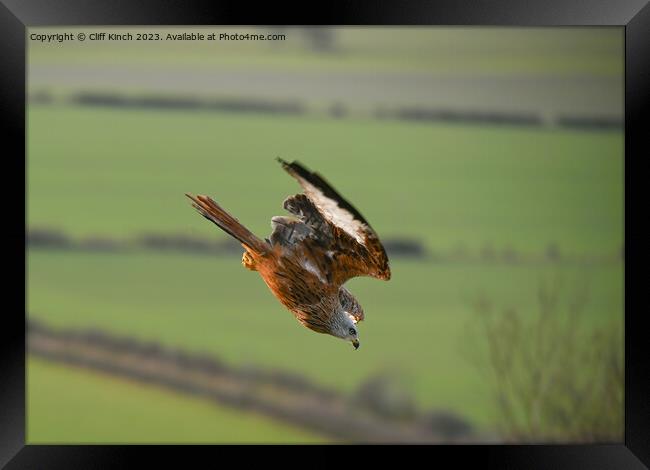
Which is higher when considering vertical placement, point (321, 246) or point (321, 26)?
point (321, 26)

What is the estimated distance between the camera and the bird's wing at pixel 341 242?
287cm

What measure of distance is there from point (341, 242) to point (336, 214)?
281mm

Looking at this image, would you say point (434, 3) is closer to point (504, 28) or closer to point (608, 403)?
point (504, 28)

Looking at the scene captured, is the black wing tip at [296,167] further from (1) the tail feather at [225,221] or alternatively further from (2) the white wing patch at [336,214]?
(1) the tail feather at [225,221]

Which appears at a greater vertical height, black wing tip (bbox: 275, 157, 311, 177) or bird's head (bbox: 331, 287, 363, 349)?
black wing tip (bbox: 275, 157, 311, 177)

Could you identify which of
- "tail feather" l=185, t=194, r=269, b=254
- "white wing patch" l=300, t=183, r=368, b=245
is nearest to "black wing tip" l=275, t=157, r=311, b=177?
"white wing patch" l=300, t=183, r=368, b=245

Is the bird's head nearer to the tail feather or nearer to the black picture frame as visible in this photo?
the tail feather

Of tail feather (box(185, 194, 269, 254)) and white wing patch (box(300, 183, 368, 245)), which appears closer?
white wing patch (box(300, 183, 368, 245))

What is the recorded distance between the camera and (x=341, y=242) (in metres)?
3.02

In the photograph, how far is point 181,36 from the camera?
3324mm

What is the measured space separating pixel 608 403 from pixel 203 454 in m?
1.73

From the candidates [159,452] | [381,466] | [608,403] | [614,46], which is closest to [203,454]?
[159,452]

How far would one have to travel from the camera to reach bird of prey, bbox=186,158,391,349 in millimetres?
2941

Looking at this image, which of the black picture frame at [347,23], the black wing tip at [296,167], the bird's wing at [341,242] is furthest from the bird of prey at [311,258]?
the black picture frame at [347,23]
